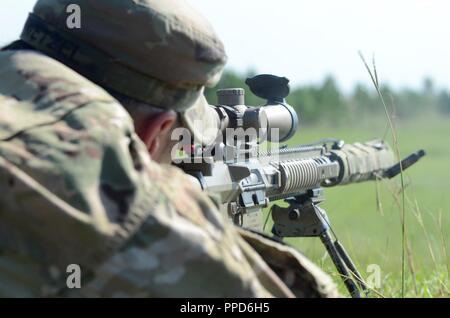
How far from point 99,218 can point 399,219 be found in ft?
15.1

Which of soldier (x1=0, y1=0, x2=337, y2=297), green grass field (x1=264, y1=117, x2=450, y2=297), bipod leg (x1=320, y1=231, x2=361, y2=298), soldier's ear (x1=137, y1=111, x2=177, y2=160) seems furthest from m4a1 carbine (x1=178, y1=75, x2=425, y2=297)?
soldier (x1=0, y1=0, x2=337, y2=297)

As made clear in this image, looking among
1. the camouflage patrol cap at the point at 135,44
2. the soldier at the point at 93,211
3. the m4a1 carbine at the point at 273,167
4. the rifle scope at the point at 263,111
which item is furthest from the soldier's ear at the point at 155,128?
the rifle scope at the point at 263,111

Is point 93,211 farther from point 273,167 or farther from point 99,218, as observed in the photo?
point 273,167

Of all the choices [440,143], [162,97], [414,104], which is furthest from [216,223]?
[414,104]

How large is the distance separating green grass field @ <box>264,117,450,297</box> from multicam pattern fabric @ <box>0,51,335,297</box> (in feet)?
5.52

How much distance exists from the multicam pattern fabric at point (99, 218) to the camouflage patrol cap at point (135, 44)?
0.98 feet

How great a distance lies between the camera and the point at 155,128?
1.78 meters

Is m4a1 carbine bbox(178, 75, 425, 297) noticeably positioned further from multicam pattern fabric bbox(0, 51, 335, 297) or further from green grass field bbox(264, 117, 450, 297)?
multicam pattern fabric bbox(0, 51, 335, 297)

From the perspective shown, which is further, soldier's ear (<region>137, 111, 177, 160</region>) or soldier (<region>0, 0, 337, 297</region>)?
soldier's ear (<region>137, 111, 177, 160</region>)

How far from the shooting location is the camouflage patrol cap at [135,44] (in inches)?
67.0

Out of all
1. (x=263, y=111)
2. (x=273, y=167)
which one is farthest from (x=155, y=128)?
(x=273, y=167)

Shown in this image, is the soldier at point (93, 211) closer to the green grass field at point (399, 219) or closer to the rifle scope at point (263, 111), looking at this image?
the rifle scope at point (263, 111)

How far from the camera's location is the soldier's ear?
1.78 m

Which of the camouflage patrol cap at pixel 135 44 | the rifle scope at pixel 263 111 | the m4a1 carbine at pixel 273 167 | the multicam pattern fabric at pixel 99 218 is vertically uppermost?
the camouflage patrol cap at pixel 135 44
